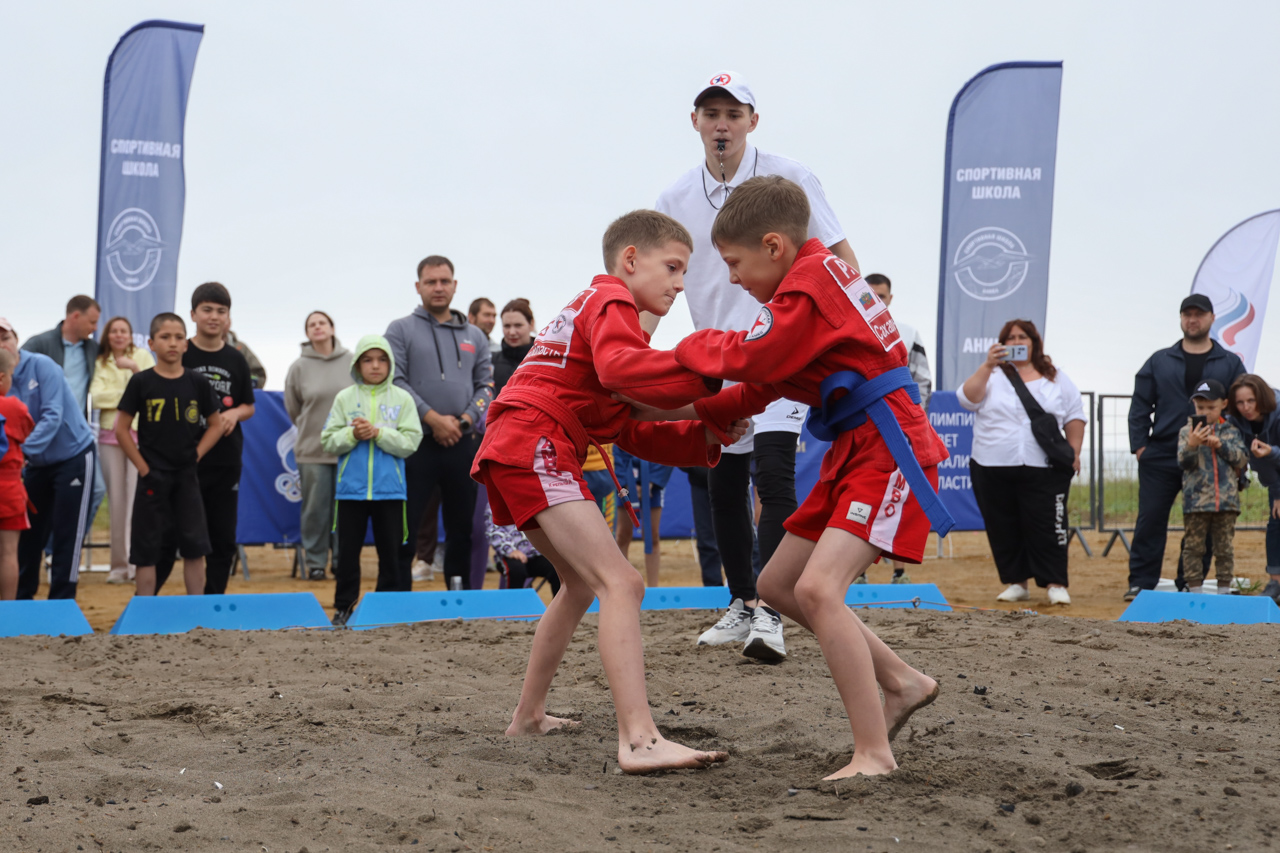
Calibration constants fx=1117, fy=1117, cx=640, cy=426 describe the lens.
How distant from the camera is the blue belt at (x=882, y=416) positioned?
2.78 meters

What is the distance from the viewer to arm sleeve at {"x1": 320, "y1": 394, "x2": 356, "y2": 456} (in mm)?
6512

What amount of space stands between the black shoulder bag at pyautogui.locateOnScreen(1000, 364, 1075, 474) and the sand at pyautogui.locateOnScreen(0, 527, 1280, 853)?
2.36m

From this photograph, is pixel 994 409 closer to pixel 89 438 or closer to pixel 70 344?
pixel 89 438

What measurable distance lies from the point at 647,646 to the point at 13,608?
10.7 feet

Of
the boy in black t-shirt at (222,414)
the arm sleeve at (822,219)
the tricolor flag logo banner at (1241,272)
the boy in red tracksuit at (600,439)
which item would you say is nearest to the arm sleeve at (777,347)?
the boy in red tracksuit at (600,439)

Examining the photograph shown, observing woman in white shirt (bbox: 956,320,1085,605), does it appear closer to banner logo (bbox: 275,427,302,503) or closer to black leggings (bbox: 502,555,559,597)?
black leggings (bbox: 502,555,559,597)

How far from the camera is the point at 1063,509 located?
7.54 m

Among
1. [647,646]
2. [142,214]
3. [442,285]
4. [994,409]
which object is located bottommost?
[647,646]

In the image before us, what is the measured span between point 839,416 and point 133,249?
367 inches

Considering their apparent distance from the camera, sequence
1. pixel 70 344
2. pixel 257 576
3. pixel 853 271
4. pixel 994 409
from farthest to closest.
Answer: pixel 257 576
pixel 70 344
pixel 994 409
pixel 853 271

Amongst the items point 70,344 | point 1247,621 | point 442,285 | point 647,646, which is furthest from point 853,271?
point 70,344

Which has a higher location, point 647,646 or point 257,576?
point 647,646

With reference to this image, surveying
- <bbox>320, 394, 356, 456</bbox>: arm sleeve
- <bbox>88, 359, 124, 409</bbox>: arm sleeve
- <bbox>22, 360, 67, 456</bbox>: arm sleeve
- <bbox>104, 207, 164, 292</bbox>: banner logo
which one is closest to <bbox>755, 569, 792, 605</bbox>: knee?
<bbox>320, 394, 356, 456</bbox>: arm sleeve

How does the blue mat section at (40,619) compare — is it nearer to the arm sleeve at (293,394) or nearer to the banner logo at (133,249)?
the arm sleeve at (293,394)
